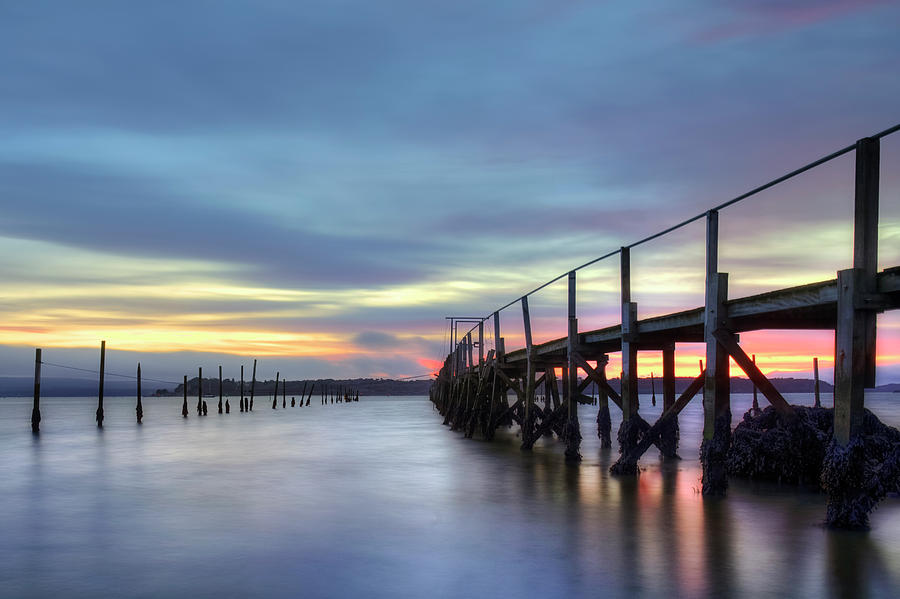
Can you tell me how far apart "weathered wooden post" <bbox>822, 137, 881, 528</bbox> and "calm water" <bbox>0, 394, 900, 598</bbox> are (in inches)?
45.7

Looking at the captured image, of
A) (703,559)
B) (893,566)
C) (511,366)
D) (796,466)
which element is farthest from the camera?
(511,366)

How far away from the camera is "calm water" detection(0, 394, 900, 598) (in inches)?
345

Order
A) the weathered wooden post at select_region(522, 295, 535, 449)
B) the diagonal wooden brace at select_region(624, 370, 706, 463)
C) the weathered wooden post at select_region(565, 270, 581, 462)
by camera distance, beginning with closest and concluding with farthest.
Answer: the diagonal wooden brace at select_region(624, 370, 706, 463)
the weathered wooden post at select_region(565, 270, 581, 462)
the weathered wooden post at select_region(522, 295, 535, 449)

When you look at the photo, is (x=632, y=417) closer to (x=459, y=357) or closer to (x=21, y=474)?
(x=21, y=474)

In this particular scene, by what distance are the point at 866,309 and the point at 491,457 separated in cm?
1512

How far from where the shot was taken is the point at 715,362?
13.2 meters

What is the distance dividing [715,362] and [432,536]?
16.9ft

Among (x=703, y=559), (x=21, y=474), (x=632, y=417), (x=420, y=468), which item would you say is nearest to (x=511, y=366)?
(x=420, y=468)

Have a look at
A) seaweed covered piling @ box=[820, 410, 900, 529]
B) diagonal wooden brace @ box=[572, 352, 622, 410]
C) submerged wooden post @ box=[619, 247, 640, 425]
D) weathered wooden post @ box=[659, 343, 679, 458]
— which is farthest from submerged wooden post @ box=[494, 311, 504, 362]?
seaweed covered piling @ box=[820, 410, 900, 529]

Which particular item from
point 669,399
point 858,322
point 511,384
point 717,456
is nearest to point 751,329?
A: point 717,456

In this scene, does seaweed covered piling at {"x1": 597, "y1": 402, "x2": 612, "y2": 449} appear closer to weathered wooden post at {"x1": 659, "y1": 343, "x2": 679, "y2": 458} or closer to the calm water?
the calm water

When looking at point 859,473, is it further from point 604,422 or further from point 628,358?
point 604,422

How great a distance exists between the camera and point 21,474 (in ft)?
73.7

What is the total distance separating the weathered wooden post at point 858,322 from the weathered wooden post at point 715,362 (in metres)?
3.00
